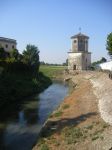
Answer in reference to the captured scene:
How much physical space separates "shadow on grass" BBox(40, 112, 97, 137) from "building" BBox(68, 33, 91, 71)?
176 ft

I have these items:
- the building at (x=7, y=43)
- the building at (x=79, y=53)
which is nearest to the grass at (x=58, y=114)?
the building at (x=7, y=43)

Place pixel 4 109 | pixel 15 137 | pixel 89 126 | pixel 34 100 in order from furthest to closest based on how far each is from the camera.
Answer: pixel 34 100 < pixel 4 109 < pixel 15 137 < pixel 89 126

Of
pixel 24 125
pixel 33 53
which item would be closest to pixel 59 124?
pixel 24 125

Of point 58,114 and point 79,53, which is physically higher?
point 79,53

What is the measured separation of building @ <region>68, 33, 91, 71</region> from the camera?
7556cm

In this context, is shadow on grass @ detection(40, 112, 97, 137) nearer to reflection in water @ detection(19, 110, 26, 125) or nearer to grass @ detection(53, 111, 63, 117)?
grass @ detection(53, 111, 63, 117)

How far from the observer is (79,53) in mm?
75562

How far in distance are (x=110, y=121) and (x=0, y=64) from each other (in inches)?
1013

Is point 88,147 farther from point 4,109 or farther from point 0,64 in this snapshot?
point 0,64

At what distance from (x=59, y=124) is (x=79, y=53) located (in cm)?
5578

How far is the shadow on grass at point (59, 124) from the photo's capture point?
63.9 feet

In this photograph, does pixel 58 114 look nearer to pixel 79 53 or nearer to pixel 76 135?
pixel 76 135

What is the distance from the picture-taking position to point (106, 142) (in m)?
15.6

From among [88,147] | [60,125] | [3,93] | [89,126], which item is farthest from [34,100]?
[88,147]
